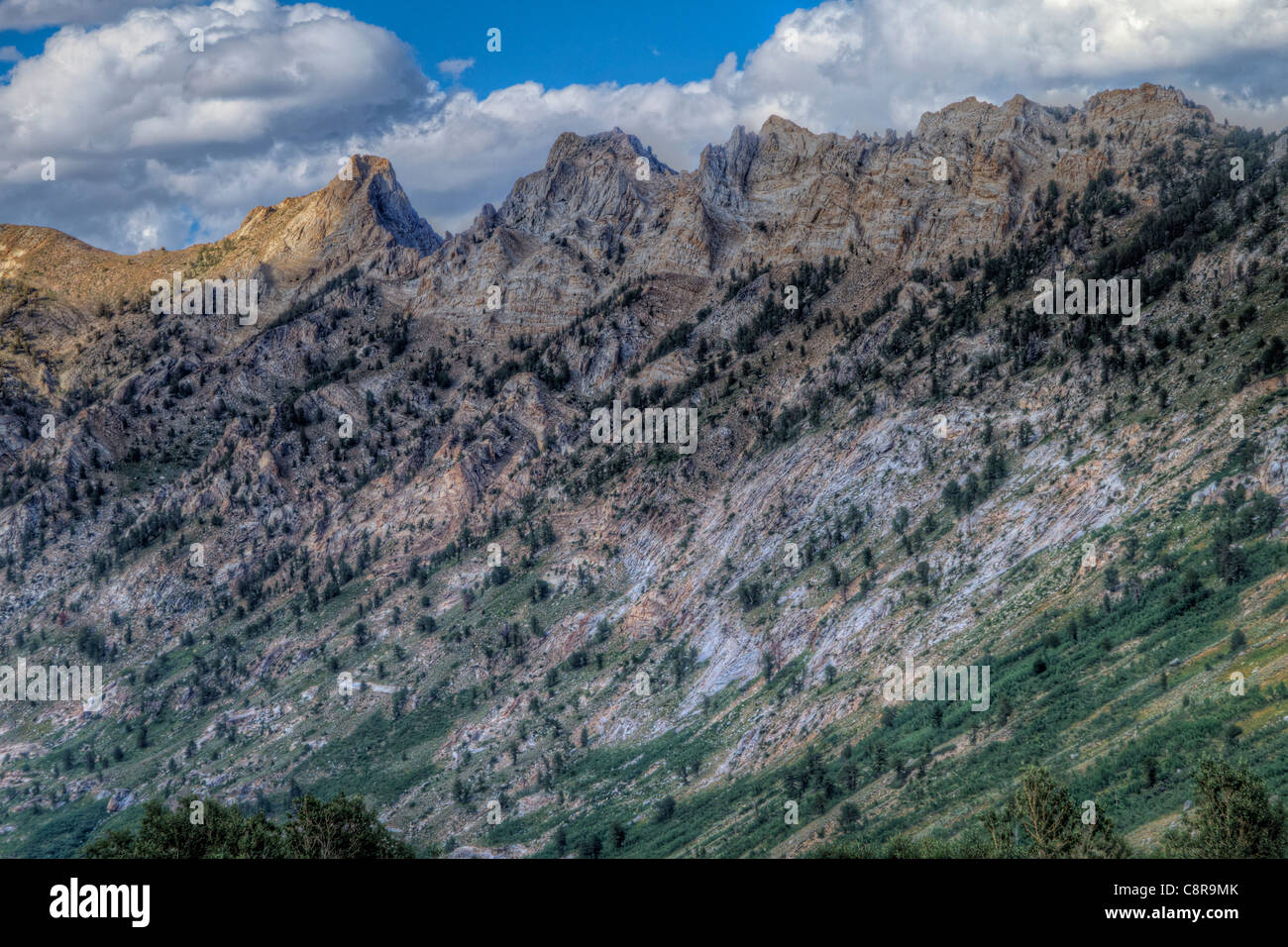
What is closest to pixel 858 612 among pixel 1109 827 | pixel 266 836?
pixel 1109 827

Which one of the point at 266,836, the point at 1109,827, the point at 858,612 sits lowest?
the point at 266,836

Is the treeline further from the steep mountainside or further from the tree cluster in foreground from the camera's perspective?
the tree cluster in foreground

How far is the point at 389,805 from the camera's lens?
481ft

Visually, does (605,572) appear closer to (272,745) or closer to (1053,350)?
A: (272,745)

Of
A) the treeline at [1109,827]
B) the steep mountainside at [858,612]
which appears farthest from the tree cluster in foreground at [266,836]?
the steep mountainside at [858,612]

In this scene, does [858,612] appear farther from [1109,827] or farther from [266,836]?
[266,836]

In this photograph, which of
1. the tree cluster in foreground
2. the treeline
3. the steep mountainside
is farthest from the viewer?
the steep mountainside

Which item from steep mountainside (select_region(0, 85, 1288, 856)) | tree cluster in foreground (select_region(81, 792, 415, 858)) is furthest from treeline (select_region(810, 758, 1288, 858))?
tree cluster in foreground (select_region(81, 792, 415, 858))

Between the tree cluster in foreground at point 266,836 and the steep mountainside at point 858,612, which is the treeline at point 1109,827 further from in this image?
the tree cluster in foreground at point 266,836

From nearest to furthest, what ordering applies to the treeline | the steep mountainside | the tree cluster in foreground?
the treeline → the tree cluster in foreground → the steep mountainside

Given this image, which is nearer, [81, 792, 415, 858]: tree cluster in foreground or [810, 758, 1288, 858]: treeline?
[810, 758, 1288, 858]: treeline

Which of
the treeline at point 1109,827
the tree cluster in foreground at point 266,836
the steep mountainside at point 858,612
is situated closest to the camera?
the treeline at point 1109,827

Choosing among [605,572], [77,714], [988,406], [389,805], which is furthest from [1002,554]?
[77,714]
